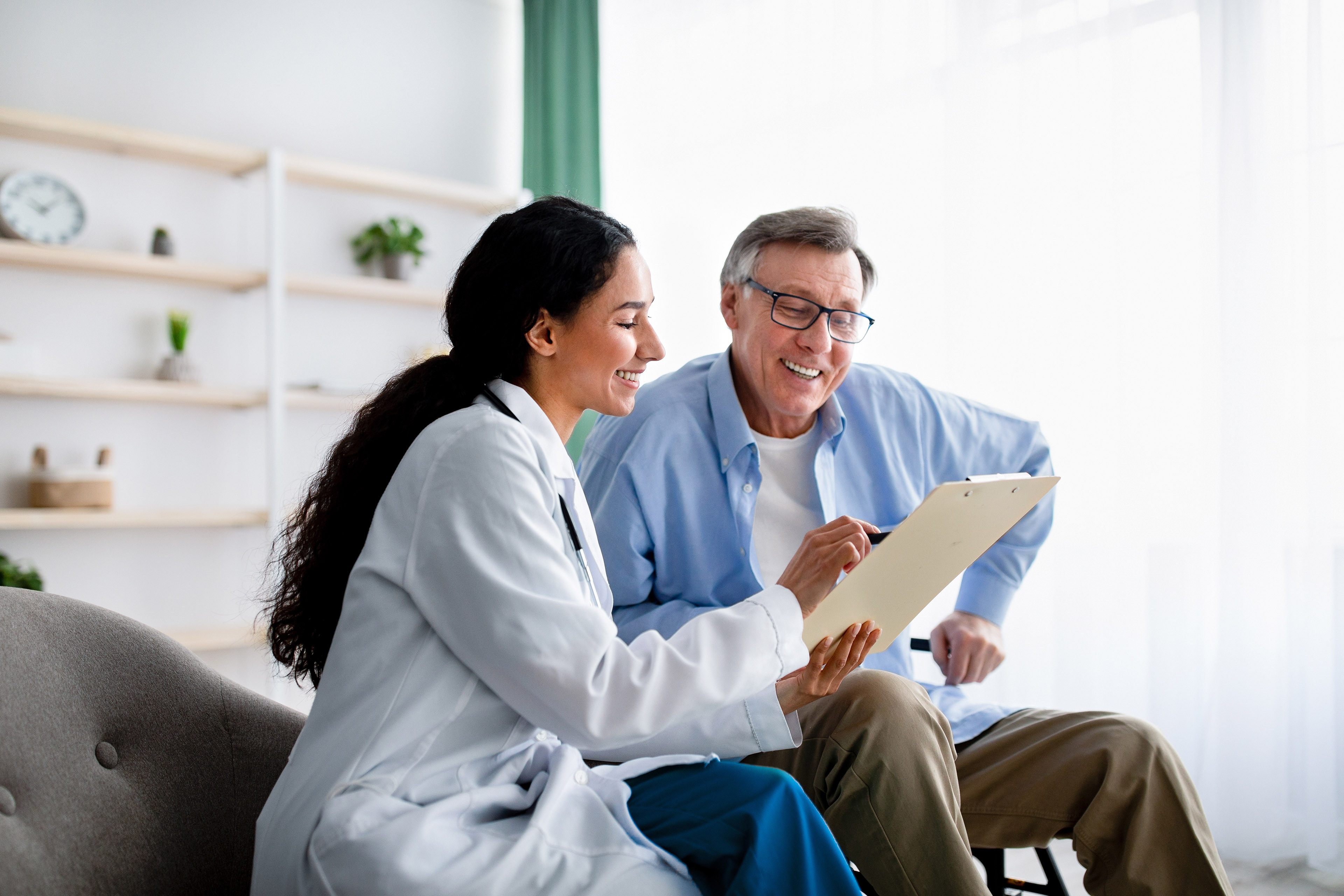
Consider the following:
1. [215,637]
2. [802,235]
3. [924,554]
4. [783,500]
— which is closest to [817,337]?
[802,235]

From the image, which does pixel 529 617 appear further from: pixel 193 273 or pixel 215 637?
pixel 193 273

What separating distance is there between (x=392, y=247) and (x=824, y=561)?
3235 mm

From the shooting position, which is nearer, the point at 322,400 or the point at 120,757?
the point at 120,757

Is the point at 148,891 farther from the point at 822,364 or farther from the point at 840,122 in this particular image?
the point at 840,122

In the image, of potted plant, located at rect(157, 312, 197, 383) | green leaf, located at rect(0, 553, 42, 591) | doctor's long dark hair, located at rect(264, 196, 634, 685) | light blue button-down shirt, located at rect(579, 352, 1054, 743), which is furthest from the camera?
potted plant, located at rect(157, 312, 197, 383)

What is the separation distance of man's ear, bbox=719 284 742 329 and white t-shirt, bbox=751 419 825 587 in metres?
0.23

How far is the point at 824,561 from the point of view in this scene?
1229 millimetres

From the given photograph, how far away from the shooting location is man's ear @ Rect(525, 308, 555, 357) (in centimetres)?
125

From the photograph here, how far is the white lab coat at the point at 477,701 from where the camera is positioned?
2.98 ft

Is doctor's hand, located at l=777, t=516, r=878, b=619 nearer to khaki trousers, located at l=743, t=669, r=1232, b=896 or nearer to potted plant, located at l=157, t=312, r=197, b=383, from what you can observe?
khaki trousers, located at l=743, t=669, r=1232, b=896

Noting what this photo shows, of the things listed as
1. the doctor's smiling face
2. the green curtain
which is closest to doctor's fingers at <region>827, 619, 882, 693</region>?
the doctor's smiling face

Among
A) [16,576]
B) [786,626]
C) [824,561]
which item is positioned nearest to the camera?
[786,626]

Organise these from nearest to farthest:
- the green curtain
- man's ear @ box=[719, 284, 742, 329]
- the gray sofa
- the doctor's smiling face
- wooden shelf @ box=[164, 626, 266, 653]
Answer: the gray sofa < the doctor's smiling face < man's ear @ box=[719, 284, 742, 329] < wooden shelf @ box=[164, 626, 266, 653] < the green curtain

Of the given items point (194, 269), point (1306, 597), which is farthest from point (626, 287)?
point (194, 269)
